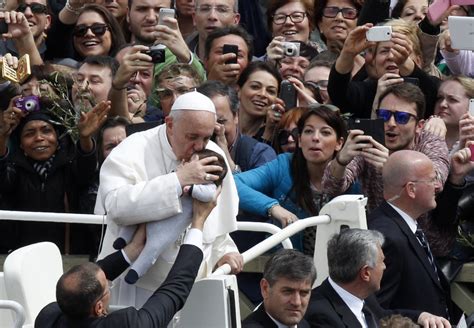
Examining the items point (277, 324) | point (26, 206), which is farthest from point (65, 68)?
point (277, 324)

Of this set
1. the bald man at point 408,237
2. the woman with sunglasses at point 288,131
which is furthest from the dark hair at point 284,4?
the bald man at point 408,237

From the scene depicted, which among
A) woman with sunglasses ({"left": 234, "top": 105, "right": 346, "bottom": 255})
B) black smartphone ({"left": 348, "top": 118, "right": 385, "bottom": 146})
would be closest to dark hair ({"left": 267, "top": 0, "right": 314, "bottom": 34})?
woman with sunglasses ({"left": 234, "top": 105, "right": 346, "bottom": 255})

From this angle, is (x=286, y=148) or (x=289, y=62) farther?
(x=289, y=62)

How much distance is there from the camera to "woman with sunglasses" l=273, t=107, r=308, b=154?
1063 cm

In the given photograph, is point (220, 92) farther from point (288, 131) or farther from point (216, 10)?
point (216, 10)

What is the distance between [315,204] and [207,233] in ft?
6.14

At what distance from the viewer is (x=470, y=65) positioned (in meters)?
11.9

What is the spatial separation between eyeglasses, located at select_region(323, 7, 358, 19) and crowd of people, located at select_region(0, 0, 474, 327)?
1cm

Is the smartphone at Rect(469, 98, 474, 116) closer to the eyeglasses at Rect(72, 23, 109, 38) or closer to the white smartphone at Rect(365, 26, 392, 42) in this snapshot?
the white smartphone at Rect(365, 26, 392, 42)

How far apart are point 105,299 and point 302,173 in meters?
2.95

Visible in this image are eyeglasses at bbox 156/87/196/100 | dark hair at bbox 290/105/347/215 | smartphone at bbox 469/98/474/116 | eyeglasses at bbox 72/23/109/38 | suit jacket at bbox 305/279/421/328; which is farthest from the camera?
eyeglasses at bbox 72/23/109/38

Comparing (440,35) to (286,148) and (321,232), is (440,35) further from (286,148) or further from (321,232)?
(321,232)

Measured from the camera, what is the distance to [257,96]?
1125cm

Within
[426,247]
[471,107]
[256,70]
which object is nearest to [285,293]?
[426,247]
